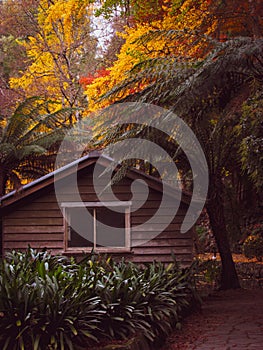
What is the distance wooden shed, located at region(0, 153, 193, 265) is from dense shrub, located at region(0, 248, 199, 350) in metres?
4.20

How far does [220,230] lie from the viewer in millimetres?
17031

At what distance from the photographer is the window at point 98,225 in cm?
1414

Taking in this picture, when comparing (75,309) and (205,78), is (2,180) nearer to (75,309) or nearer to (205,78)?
(205,78)

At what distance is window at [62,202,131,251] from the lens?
1414cm

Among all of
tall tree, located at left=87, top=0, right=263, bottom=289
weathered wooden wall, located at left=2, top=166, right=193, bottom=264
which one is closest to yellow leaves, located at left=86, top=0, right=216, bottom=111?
tall tree, located at left=87, top=0, right=263, bottom=289

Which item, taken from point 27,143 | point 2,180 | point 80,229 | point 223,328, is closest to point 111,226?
point 80,229

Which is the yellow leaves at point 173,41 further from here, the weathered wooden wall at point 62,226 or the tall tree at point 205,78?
the weathered wooden wall at point 62,226

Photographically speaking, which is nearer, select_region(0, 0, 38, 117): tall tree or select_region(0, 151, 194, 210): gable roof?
select_region(0, 151, 194, 210): gable roof

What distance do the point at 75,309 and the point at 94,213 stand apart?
699 cm

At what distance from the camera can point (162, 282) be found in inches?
400

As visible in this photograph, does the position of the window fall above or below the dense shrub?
above

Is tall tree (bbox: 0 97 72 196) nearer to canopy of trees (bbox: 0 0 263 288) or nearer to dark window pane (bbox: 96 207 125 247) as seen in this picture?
canopy of trees (bbox: 0 0 263 288)

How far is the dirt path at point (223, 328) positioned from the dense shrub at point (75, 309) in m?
0.43

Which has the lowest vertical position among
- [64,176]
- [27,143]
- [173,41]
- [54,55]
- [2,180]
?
[64,176]
